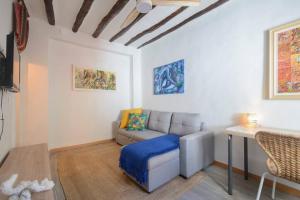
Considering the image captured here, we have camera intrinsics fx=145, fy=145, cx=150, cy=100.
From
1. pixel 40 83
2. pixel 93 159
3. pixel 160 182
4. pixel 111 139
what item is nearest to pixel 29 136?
pixel 40 83

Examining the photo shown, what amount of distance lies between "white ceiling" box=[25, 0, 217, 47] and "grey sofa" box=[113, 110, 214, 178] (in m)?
1.81

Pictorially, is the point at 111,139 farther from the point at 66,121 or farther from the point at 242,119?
the point at 242,119

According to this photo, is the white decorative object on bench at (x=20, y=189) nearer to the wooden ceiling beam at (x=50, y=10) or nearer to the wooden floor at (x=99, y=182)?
the wooden floor at (x=99, y=182)

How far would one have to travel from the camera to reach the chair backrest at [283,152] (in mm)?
1148

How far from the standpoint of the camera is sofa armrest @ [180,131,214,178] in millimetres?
2027

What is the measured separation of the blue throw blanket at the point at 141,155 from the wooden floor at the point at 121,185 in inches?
7.6

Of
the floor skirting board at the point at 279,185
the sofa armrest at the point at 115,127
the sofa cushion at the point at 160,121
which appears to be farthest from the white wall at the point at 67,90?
the floor skirting board at the point at 279,185

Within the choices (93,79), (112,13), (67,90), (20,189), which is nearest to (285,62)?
(112,13)

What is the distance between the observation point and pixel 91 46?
3.47 metres

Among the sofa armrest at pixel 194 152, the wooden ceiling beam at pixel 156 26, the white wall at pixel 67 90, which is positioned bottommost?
the sofa armrest at pixel 194 152

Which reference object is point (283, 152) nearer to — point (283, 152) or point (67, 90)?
point (283, 152)

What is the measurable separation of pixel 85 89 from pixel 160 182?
267 cm

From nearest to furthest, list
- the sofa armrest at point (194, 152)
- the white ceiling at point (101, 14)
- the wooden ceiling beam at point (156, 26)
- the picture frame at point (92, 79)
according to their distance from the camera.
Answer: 1. the sofa armrest at point (194, 152)
2. the white ceiling at point (101, 14)
3. the wooden ceiling beam at point (156, 26)
4. the picture frame at point (92, 79)

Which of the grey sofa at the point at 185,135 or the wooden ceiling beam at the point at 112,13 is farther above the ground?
the wooden ceiling beam at the point at 112,13
